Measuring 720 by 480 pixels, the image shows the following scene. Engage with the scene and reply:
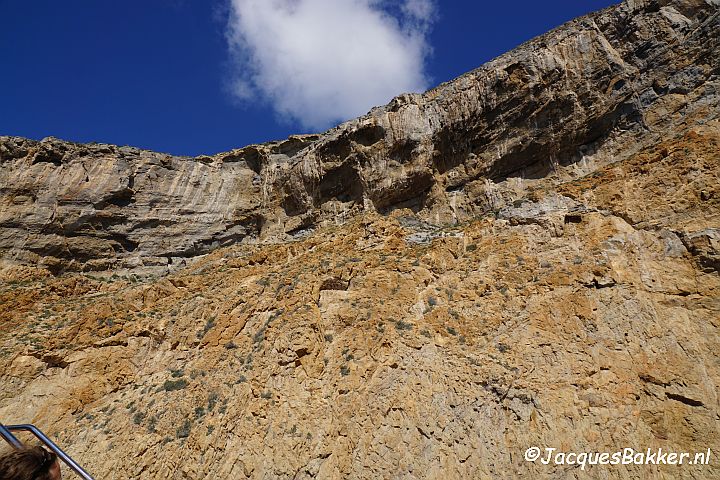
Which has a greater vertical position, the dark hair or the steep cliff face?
the steep cliff face

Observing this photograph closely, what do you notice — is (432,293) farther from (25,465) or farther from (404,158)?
(25,465)

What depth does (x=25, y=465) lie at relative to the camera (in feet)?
6.40

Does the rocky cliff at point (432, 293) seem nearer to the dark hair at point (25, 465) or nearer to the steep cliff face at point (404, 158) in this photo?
the steep cliff face at point (404, 158)

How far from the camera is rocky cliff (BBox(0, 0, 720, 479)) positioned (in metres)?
12.5

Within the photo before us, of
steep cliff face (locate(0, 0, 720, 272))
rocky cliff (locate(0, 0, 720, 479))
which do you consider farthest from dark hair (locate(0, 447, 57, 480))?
steep cliff face (locate(0, 0, 720, 272))

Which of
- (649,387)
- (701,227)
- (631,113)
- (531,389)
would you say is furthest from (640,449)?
(631,113)

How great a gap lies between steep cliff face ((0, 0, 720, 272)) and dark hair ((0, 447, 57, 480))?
22.8 metres

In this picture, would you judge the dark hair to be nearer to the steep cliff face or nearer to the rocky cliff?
the rocky cliff

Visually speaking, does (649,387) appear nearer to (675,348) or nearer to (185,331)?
(675,348)

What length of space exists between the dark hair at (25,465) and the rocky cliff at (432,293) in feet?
37.0

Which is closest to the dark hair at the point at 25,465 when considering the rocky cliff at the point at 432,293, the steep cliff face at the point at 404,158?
the rocky cliff at the point at 432,293

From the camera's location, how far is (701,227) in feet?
48.2

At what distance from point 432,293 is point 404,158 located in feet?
39.6

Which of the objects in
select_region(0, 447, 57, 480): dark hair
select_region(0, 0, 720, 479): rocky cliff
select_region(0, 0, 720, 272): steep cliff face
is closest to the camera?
select_region(0, 447, 57, 480): dark hair
